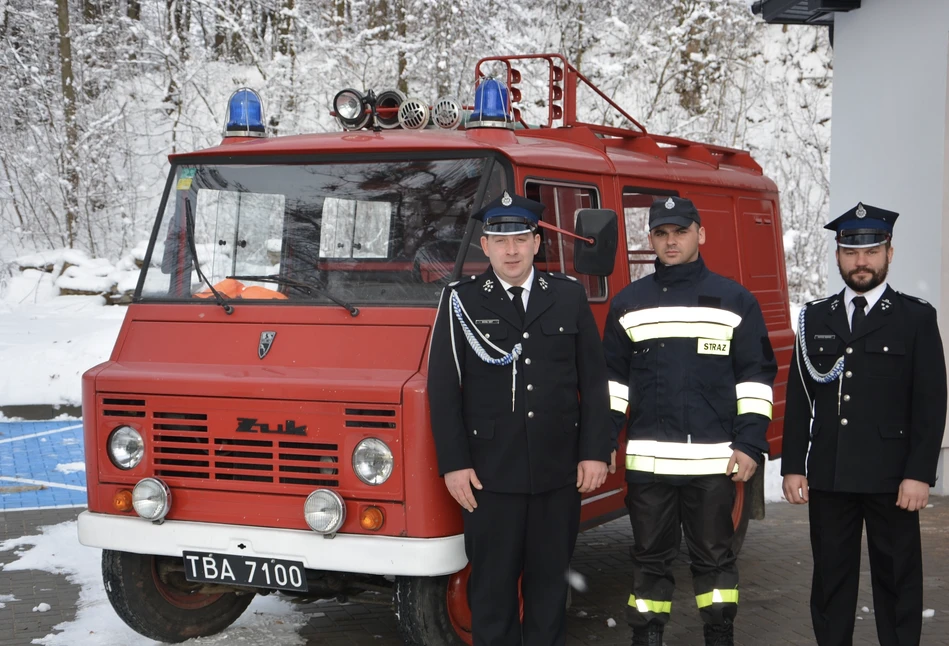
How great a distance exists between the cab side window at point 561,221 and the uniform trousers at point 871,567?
1469mm

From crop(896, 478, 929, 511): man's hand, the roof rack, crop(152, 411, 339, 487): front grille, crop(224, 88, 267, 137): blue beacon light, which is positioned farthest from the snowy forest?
crop(152, 411, 339, 487): front grille

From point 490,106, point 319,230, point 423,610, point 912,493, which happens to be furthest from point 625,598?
point 490,106

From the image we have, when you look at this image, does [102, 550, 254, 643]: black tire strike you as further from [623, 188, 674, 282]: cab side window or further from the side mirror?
[623, 188, 674, 282]: cab side window

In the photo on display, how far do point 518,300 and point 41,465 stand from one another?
7.12m

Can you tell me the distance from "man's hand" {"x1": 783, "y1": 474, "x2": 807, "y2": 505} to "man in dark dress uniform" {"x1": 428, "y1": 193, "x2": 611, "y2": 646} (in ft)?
2.65

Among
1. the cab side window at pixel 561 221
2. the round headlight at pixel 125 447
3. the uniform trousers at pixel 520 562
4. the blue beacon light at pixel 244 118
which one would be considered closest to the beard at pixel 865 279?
the cab side window at pixel 561 221

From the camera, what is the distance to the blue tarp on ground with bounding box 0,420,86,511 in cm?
881

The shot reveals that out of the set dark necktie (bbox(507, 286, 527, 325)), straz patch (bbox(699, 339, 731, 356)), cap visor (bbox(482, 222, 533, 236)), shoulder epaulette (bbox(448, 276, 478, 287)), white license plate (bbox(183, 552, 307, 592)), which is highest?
cap visor (bbox(482, 222, 533, 236))

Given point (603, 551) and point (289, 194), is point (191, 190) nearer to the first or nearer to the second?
point (289, 194)

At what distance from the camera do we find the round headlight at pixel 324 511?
433 cm

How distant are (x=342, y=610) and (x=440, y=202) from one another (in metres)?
2.43

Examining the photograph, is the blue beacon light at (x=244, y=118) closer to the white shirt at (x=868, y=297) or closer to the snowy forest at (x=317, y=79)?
the white shirt at (x=868, y=297)

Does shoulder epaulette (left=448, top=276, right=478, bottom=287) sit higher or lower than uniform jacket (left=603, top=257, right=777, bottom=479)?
higher

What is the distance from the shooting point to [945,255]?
8.53m
